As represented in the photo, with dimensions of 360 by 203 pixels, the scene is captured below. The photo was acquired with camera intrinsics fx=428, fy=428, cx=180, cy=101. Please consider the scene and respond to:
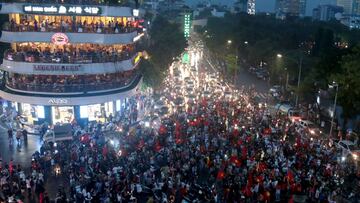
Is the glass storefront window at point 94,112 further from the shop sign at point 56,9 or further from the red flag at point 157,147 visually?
the red flag at point 157,147

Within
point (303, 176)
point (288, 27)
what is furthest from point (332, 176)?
point (288, 27)

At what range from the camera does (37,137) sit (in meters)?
34.8

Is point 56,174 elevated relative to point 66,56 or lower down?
lower down

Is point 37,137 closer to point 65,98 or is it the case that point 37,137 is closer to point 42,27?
point 65,98

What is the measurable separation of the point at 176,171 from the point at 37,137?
15.9 metres

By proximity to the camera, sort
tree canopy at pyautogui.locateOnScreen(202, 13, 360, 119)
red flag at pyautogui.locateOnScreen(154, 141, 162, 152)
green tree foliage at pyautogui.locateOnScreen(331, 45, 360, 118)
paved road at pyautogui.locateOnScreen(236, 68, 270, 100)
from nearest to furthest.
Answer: red flag at pyautogui.locateOnScreen(154, 141, 162, 152), green tree foliage at pyautogui.locateOnScreen(331, 45, 360, 118), tree canopy at pyautogui.locateOnScreen(202, 13, 360, 119), paved road at pyautogui.locateOnScreen(236, 68, 270, 100)

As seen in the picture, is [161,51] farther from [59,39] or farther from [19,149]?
[19,149]

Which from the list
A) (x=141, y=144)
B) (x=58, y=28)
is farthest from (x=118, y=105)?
(x=141, y=144)

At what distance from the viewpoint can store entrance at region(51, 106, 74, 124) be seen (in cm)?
3716

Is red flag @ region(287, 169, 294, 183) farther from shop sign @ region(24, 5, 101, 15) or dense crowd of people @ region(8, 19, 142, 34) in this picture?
shop sign @ region(24, 5, 101, 15)

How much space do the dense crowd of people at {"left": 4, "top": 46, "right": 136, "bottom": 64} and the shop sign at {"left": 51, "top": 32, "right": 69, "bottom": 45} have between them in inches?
33.8

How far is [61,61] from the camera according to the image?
36344 mm

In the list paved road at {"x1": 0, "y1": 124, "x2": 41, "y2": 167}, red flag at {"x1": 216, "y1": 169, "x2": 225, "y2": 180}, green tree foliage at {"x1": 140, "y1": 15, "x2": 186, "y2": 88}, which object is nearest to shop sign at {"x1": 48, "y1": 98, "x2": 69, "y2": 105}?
paved road at {"x1": 0, "y1": 124, "x2": 41, "y2": 167}

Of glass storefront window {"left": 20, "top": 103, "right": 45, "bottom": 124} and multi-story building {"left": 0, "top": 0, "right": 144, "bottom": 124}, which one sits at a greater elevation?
multi-story building {"left": 0, "top": 0, "right": 144, "bottom": 124}
